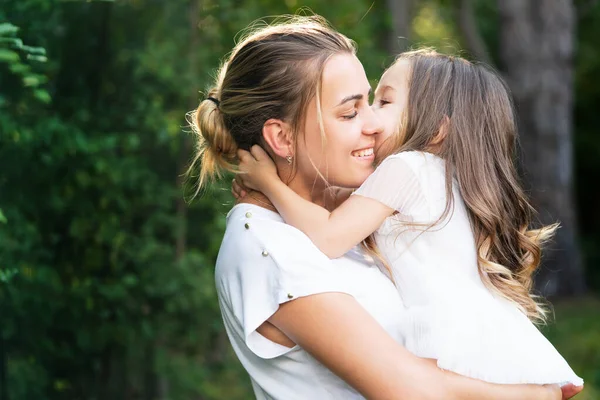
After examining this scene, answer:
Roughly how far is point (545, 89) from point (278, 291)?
33.0 feet

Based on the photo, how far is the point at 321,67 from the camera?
2.71 meters

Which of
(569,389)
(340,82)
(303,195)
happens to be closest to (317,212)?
(303,195)

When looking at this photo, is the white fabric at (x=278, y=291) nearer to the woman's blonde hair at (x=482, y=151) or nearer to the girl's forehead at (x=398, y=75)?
the woman's blonde hair at (x=482, y=151)

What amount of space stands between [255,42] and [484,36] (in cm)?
1819

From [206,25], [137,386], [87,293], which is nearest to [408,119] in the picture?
[87,293]

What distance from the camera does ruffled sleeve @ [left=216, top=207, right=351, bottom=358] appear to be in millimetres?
2398

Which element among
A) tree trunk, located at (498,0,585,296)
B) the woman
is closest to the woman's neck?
the woman

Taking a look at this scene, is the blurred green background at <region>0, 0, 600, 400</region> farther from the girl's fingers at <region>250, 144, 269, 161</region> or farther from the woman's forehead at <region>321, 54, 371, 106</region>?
the woman's forehead at <region>321, 54, 371, 106</region>

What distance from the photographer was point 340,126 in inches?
106

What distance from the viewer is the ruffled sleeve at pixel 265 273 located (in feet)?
7.87

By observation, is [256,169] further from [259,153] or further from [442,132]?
[442,132]

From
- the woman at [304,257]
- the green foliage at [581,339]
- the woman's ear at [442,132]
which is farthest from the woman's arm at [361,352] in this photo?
the green foliage at [581,339]

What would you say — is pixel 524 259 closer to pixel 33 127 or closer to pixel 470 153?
pixel 470 153

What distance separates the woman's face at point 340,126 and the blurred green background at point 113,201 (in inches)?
24.1
